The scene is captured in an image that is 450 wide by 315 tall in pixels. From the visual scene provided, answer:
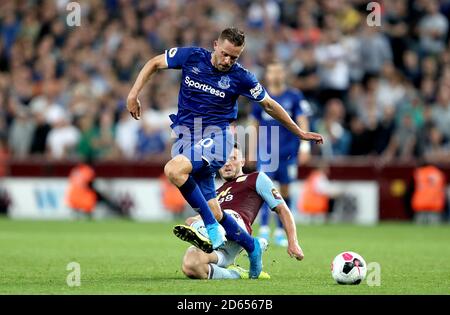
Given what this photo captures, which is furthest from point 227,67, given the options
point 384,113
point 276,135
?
point 384,113

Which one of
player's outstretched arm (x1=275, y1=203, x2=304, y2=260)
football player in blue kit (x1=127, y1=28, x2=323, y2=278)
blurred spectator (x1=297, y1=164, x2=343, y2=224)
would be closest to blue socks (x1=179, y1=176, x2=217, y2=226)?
football player in blue kit (x1=127, y1=28, x2=323, y2=278)

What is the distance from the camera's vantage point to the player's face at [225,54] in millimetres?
9688

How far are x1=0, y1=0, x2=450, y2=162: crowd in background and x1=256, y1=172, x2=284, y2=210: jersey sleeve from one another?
1086cm

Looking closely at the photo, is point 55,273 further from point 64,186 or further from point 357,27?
point 357,27

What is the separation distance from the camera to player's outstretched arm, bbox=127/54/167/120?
9.59 metres

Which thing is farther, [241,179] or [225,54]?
[241,179]

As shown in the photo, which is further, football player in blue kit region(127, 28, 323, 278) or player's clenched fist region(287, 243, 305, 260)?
football player in blue kit region(127, 28, 323, 278)

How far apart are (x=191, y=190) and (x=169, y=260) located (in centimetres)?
264

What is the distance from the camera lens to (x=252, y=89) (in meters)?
9.91

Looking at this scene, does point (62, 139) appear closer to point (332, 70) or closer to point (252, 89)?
point (332, 70)

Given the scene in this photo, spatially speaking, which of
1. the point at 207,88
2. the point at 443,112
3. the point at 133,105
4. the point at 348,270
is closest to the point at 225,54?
the point at 207,88

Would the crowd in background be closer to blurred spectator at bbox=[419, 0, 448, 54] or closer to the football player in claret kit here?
blurred spectator at bbox=[419, 0, 448, 54]

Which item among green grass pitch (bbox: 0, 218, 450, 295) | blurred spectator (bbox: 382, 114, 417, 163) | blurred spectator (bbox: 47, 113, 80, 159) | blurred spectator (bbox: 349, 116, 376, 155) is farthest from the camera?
blurred spectator (bbox: 47, 113, 80, 159)

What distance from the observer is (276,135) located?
15.7 metres
